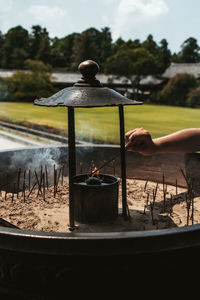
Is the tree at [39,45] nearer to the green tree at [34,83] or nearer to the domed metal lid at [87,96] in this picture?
the green tree at [34,83]

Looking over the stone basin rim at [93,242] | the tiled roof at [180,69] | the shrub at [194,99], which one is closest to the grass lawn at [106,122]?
the stone basin rim at [93,242]

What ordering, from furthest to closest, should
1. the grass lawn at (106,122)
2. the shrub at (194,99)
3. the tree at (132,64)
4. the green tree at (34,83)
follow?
1. the tree at (132,64)
2. the shrub at (194,99)
3. the green tree at (34,83)
4. the grass lawn at (106,122)

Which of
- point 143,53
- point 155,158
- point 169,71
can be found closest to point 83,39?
point 169,71

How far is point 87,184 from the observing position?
105 inches

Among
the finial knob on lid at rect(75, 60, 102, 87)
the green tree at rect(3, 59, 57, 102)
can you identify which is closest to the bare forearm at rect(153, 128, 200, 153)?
the finial knob on lid at rect(75, 60, 102, 87)

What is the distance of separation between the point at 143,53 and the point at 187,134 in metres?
31.4

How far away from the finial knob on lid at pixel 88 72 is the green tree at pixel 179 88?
25471 mm

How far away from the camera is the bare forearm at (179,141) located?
8.24ft

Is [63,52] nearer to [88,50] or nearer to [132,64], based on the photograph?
[88,50]

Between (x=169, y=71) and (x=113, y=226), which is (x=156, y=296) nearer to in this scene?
(x=113, y=226)

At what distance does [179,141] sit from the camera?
2539 mm

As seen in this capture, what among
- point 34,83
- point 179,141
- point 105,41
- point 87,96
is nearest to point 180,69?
point 105,41

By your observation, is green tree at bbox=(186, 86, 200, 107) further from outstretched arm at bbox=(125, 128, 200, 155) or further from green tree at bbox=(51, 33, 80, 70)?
green tree at bbox=(51, 33, 80, 70)

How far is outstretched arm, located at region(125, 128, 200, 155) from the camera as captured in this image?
2.47 metres
